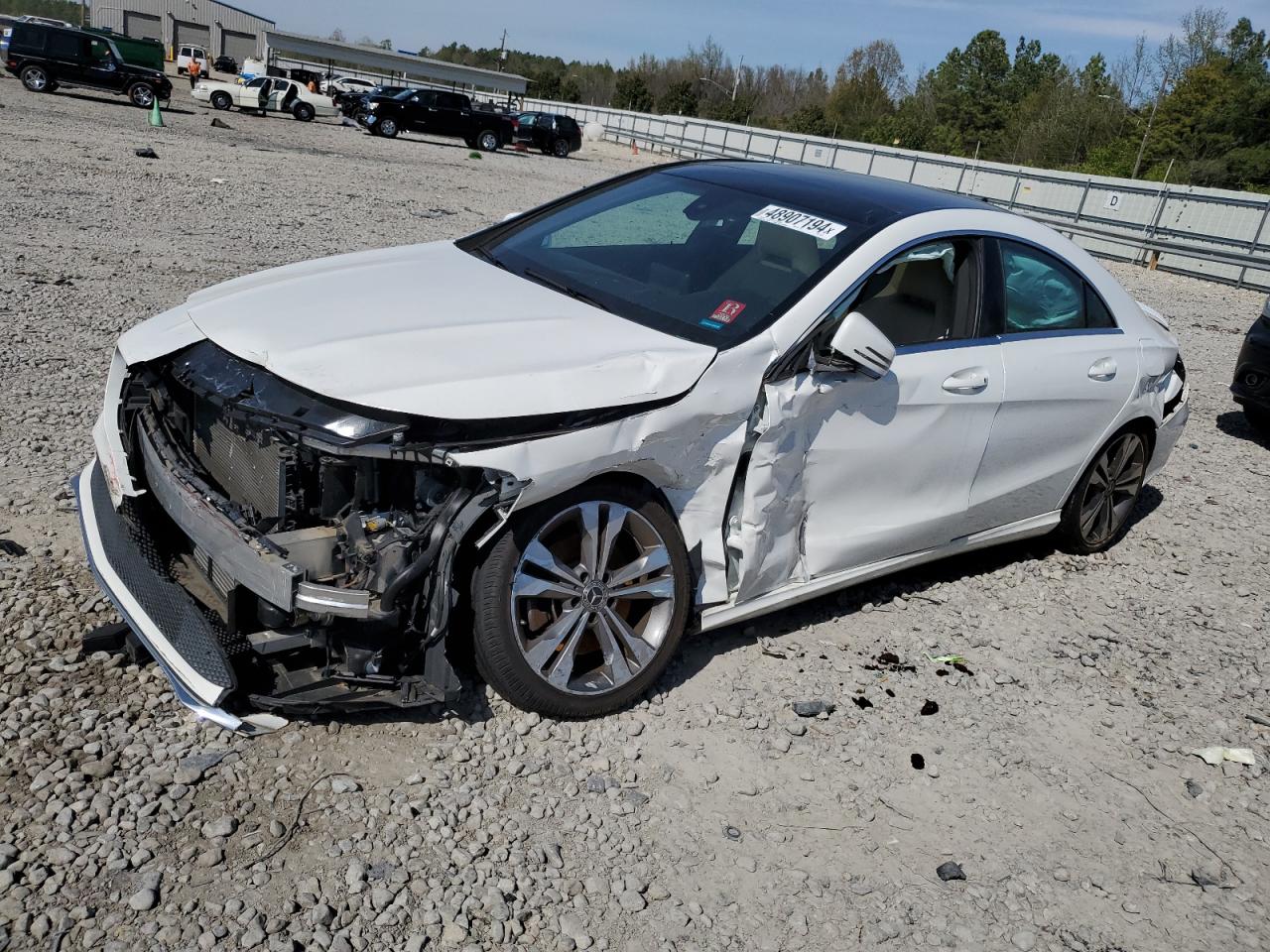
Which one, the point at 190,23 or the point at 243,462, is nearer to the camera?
the point at 243,462

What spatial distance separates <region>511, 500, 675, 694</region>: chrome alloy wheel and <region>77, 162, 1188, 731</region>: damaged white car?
0.01m

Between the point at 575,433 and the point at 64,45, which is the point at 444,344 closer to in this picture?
the point at 575,433

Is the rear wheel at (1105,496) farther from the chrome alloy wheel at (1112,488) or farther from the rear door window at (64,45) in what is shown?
the rear door window at (64,45)

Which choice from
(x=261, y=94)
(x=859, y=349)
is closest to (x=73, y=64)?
(x=261, y=94)

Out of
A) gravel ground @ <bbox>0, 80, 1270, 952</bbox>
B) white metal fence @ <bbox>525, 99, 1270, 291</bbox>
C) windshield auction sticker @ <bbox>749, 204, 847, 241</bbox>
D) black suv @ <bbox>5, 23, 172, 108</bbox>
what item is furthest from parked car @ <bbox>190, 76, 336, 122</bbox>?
windshield auction sticker @ <bbox>749, 204, 847, 241</bbox>

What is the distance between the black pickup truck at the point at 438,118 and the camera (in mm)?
32750

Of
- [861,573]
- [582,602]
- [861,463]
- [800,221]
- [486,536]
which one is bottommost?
[861,573]

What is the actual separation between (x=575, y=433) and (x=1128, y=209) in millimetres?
24492

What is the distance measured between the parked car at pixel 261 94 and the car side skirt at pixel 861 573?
3419 centimetres

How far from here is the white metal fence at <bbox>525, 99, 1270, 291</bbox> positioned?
20.2 metres

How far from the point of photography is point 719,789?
11.3 feet

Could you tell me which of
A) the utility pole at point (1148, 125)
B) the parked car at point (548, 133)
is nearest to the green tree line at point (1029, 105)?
the utility pole at point (1148, 125)

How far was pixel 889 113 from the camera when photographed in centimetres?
8488

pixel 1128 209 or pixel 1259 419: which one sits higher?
pixel 1128 209
